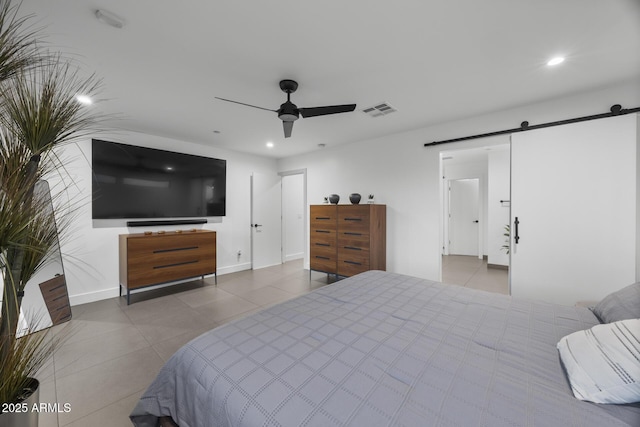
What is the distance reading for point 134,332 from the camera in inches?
100

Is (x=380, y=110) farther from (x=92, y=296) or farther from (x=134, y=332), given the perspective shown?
(x=92, y=296)

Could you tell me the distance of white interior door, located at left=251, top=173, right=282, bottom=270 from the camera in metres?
5.31

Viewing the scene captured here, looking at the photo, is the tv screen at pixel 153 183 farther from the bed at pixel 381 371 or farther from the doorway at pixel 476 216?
the doorway at pixel 476 216

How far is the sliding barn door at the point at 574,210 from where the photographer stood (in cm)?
238

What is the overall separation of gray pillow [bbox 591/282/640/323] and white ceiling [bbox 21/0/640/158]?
1.76m

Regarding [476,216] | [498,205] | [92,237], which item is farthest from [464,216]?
[92,237]

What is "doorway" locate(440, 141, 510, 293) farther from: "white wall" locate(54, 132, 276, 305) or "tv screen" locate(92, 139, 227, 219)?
"white wall" locate(54, 132, 276, 305)

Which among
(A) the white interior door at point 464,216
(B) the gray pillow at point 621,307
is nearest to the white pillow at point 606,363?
(B) the gray pillow at point 621,307

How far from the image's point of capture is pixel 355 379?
979 mm

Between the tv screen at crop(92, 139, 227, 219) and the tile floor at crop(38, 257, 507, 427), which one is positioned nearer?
the tile floor at crop(38, 257, 507, 427)

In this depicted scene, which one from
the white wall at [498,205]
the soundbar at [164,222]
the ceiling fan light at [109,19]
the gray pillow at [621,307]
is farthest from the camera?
the white wall at [498,205]

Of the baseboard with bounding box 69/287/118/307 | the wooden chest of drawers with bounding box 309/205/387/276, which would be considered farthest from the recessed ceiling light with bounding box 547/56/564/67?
the baseboard with bounding box 69/287/118/307

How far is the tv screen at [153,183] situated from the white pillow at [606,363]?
4744 mm

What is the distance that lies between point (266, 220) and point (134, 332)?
328 centimetres
